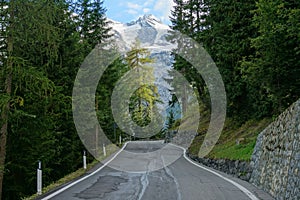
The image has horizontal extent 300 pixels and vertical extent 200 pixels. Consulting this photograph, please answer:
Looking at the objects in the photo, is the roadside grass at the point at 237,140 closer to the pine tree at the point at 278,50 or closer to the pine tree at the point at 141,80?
the pine tree at the point at 278,50

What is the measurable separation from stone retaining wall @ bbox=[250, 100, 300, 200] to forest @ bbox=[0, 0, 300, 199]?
14.5ft

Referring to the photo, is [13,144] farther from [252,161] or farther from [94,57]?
[94,57]

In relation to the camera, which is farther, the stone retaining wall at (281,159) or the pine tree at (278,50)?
the pine tree at (278,50)

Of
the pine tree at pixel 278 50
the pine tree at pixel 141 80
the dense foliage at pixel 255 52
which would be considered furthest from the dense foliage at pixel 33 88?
the pine tree at pixel 141 80

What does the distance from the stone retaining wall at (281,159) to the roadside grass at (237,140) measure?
82.5 inches


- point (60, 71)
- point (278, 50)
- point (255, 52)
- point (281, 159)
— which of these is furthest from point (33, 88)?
point (255, 52)

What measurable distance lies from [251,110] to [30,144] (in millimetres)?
13592

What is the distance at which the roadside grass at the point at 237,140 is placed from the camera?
13953mm

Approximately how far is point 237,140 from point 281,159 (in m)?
8.75

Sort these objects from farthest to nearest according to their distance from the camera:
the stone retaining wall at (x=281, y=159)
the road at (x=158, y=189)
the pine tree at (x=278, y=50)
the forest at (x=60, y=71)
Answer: the pine tree at (x=278, y=50) → the forest at (x=60, y=71) → the road at (x=158, y=189) → the stone retaining wall at (x=281, y=159)

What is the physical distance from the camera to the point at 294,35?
506 inches

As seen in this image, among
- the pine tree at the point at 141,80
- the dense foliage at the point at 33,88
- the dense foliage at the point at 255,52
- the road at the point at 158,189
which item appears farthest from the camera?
the pine tree at the point at 141,80

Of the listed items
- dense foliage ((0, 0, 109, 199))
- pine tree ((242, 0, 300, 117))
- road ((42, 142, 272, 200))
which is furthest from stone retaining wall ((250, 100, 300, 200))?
dense foliage ((0, 0, 109, 199))

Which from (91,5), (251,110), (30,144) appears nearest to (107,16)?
(91,5)
